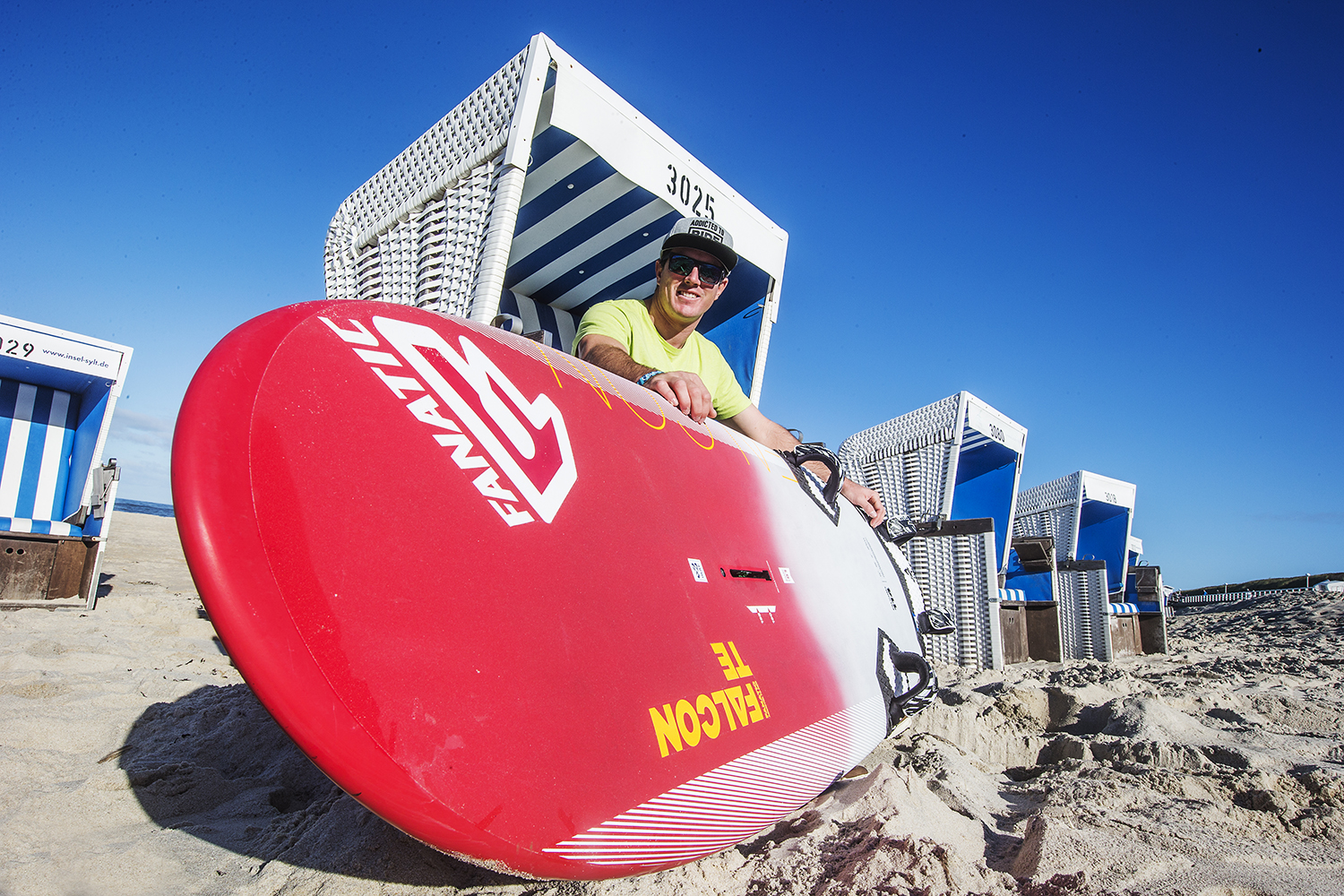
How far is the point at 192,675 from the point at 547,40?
282 centimetres

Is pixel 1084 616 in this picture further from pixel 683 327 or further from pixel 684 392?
pixel 684 392

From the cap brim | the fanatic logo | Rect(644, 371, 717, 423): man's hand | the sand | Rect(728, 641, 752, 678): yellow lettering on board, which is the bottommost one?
the sand

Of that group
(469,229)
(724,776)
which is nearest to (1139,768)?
(724,776)

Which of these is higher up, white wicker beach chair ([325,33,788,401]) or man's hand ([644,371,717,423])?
white wicker beach chair ([325,33,788,401])

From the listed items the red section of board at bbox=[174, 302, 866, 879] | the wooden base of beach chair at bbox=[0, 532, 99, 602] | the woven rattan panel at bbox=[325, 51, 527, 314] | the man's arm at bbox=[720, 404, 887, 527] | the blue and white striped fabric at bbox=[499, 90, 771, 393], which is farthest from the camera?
the wooden base of beach chair at bbox=[0, 532, 99, 602]

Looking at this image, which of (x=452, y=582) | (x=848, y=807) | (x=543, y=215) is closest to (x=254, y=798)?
(x=452, y=582)

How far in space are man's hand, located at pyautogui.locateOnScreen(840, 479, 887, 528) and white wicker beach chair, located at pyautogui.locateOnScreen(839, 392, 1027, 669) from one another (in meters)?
0.10

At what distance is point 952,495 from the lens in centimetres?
630

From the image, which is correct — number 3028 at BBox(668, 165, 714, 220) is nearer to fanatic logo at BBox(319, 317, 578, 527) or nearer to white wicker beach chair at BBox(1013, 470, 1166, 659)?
fanatic logo at BBox(319, 317, 578, 527)

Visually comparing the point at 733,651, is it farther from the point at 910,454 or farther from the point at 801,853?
the point at 910,454

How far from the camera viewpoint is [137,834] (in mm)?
1167

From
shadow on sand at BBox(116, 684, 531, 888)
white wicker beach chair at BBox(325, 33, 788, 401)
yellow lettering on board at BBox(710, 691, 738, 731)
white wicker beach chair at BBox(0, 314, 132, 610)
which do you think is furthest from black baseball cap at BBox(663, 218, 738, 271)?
white wicker beach chair at BBox(0, 314, 132, 610)

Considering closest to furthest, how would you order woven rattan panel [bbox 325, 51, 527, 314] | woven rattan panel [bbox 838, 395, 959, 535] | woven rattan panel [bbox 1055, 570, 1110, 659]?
woven rattan panel [bbox 325, 51, 527, 314], woven rattan panel [bbox 1055, 570, 1110, 659], woven rattan panel [bbox 838, 395, 959, 535]

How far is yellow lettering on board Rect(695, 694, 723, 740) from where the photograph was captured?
1.02m
